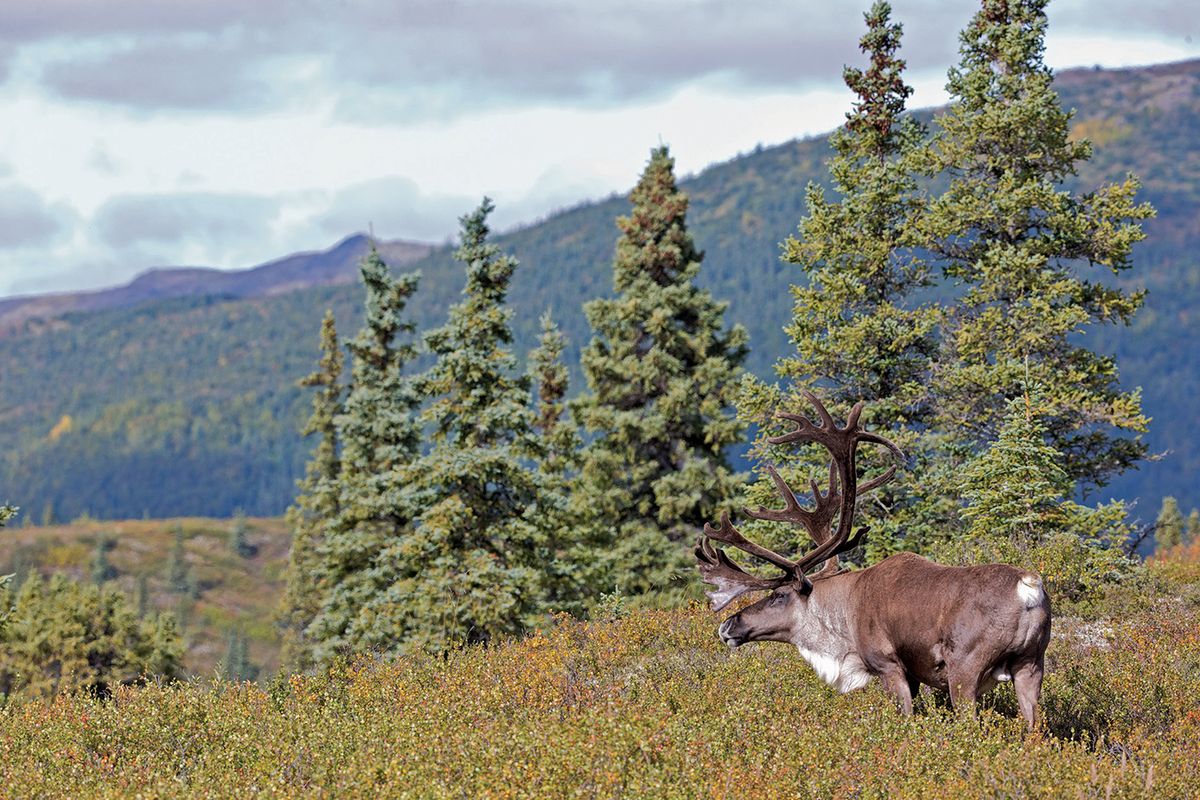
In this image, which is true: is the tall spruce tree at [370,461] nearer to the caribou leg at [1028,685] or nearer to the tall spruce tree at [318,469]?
the tall spruce tree at [318,469]

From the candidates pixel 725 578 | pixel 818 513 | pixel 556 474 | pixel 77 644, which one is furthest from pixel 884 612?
pixel 77 644

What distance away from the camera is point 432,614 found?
83.4 feet

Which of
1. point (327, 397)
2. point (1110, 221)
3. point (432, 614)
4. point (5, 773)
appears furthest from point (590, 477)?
point (5, 773)

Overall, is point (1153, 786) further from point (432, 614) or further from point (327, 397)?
point (327, 397)

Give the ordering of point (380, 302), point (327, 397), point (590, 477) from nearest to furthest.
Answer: point (590, 477), point (380, 302), point (327, 397)

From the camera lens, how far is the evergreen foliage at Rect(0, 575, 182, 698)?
1978 inches

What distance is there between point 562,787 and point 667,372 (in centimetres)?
2467

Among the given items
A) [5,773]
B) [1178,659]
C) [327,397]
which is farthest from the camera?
[327,397]

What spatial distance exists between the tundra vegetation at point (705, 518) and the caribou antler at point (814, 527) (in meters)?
0.26

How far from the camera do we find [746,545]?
1254 cm

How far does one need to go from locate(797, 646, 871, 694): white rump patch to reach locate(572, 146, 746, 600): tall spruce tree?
18.4m

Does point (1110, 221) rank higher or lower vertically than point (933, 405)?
higher

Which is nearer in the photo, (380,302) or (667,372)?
(667,372)

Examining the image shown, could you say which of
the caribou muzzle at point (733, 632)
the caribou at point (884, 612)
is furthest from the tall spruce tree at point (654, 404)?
the caribou muzzle at point (733, 632)
